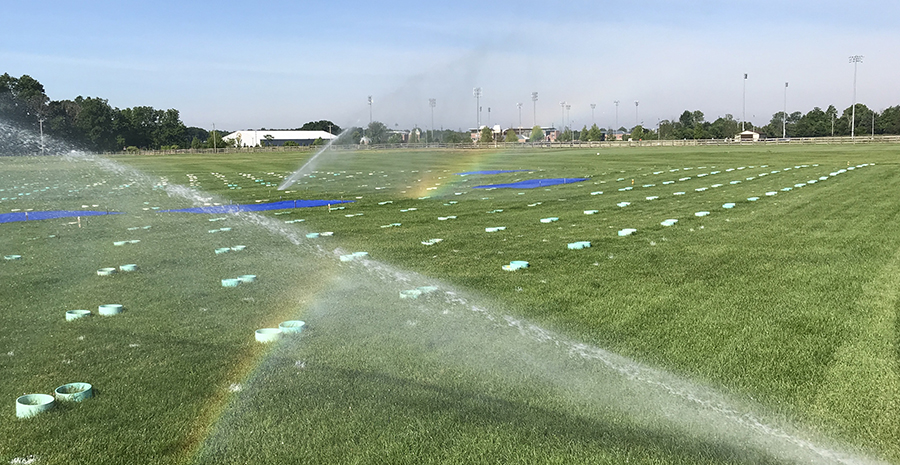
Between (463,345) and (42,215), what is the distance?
17.1 meters

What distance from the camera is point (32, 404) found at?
5.11m

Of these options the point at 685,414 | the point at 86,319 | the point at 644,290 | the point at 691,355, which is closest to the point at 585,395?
the point at 685,414

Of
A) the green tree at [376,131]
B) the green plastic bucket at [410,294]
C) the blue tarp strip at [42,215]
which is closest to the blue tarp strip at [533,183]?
the green tree at [376,131]

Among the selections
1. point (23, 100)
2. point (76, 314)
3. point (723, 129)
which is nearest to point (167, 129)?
point (23, 100)

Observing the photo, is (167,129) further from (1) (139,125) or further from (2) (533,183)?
(2) (533,183)

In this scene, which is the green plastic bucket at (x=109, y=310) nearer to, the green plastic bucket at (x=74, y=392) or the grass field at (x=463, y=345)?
the grass field at (x=463, y=345)

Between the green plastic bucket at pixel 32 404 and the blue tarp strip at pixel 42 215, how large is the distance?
15.1m

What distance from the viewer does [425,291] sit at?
342 inches

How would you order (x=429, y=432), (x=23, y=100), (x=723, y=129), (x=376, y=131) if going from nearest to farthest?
(x=429, y=432), (x=376, y=131), (x=23, y=100), (x=723, y=129)

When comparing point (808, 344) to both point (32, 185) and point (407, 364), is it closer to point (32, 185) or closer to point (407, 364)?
point (407, 364)

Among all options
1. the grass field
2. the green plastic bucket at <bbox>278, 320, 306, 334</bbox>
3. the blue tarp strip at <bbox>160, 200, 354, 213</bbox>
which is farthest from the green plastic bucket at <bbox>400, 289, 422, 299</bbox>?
the blue tarp strip at <bbox>160, 200, 354, 213</bbox>

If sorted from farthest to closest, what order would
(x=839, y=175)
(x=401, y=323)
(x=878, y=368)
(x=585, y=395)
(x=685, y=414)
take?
(x=839, y=175)
(x=401, y=323)
(x=878, y=368)
(x=585, y=395)
(x=685, y=414)

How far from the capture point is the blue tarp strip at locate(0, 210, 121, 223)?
60.7ft

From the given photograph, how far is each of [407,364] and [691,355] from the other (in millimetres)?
2435
